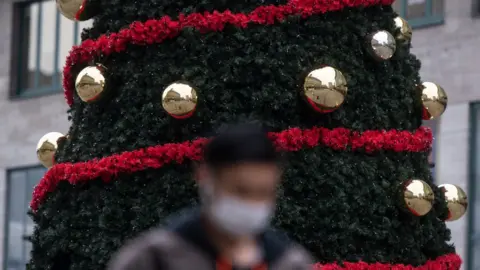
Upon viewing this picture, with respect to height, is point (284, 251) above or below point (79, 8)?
below

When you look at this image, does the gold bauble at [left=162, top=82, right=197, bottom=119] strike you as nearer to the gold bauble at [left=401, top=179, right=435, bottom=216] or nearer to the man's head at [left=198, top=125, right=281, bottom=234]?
the gold bauble at [left=401, top=179, right=435, bottom=216]

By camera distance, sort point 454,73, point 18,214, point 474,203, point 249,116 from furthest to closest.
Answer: point 18,214 → point 454,73 → point 474,203 → point 249,116

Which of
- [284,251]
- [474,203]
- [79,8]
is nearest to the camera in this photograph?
[284,251]

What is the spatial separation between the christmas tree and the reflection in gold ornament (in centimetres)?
14

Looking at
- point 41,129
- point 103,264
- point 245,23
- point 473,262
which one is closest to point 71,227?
point 103,264

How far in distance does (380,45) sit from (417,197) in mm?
820

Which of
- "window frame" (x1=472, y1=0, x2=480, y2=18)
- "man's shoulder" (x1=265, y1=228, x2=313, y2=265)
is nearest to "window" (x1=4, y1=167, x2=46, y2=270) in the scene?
"window frame" (x1=472, y1=0, x2=480, y2=18)

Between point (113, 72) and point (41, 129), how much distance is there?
53.5 ft

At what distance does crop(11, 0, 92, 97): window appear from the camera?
22.5 m

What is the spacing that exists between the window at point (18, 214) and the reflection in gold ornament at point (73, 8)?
15.8 m

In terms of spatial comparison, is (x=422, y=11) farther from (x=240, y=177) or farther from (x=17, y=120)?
(x=240, y=177)

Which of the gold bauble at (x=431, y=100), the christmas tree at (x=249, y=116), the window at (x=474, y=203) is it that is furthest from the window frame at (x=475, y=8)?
the christmas tree at (x=249, y=116)

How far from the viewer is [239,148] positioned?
2994 millimetres

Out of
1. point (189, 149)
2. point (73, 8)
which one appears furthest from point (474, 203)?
point (189, 149)
